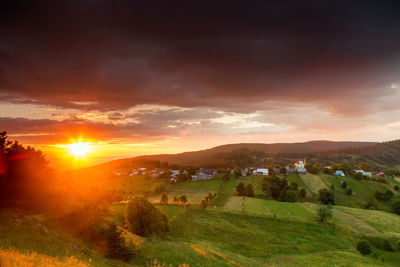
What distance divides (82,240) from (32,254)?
563 centimetres

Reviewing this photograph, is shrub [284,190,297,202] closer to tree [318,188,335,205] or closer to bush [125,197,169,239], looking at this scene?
tree [318,188,335,205]

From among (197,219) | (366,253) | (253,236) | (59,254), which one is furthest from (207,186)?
(59,254)

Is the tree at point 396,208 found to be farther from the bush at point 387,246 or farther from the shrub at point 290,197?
the bush at point 387,246

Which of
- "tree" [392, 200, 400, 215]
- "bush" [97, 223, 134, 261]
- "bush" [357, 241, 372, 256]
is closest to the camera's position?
"bush" [97, 223, 134, 261]

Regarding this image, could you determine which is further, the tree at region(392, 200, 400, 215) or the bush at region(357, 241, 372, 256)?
the tree at region(392, 200, 400, 215)

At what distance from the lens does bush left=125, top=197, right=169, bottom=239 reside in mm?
48675

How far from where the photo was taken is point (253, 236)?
193ft

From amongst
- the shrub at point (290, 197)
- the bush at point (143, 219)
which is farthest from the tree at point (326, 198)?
the bush at point (143, 219)

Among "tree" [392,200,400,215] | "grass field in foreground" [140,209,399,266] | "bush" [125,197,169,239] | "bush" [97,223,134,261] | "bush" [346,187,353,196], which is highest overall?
"bush" [97,223,134,261]

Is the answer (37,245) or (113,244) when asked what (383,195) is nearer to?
(113,244)

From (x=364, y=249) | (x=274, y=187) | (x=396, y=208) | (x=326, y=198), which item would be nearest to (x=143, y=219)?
(x=364, y=249)

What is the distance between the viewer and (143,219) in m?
50.2

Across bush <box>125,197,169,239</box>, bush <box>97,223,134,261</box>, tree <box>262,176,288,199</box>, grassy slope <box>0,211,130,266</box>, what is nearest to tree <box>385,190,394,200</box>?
Answer: tree <box>262,176,288,199</box>

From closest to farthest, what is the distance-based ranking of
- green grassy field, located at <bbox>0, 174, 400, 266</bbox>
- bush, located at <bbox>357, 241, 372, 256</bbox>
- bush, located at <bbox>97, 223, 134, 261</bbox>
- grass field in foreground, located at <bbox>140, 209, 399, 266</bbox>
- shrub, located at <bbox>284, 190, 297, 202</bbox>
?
green grassy field, located at <bbox>0, 174, 400, 266</bbox>
bush, located at <bbox>97, 223, 134, 261</bbox>
grass field in foreground, located at <bbox>140, 209, 399, 266</bbox>
bush, located at <bbox>357, 241, 372, 256</bbox>
shrub, located at <bbox>284, 190, 297, 202</bbox>
